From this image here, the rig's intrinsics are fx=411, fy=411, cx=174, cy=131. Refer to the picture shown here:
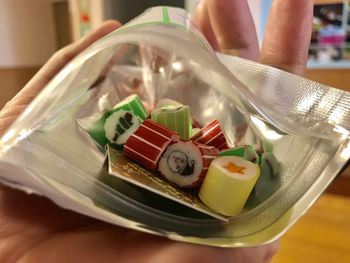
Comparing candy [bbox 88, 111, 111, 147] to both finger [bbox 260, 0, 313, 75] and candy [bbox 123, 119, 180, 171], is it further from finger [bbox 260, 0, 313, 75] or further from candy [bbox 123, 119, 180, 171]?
finger [bbox 260, 0, 313, 75]

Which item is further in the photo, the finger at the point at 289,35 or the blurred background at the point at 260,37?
the blurred background at the point at 260,37

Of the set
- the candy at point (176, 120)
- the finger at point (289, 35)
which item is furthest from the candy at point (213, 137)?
the finger at point (289, 35)

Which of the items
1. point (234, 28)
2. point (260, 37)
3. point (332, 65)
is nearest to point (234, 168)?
point (234, 28)

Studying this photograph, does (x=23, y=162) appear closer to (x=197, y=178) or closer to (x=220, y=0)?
(x=197, y=178)

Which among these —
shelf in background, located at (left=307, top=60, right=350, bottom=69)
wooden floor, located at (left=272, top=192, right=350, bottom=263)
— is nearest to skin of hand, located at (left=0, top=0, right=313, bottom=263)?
wooden floor, located at (left=272, top=192, right=350, bottom=263)

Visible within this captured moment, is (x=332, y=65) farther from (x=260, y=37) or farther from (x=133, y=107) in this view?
(x=133, y=107)

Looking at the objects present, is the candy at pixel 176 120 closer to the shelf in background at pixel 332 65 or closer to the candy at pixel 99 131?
the candy at pixel 99 131
